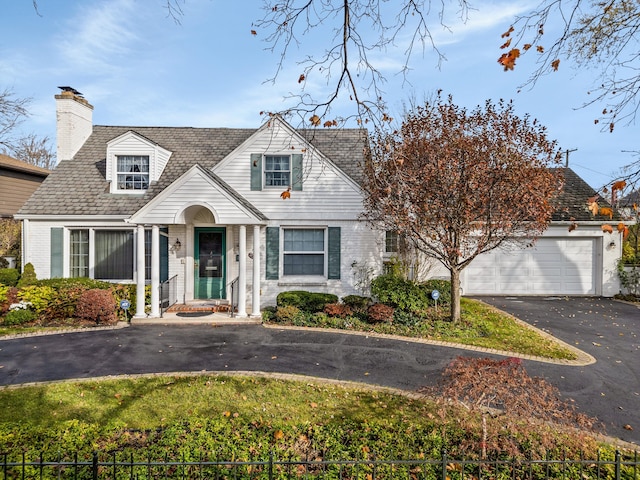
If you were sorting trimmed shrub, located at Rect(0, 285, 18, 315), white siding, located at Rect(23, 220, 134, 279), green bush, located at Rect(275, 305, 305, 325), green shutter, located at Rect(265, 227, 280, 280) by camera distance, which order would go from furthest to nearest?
white siding, located at Rect(23, 220, 134, 279) → green shutter, located at Rect(265, 227, 280, 280) → green bush, located at Rect(275, 305, 305, 325) → trimmed shrub, located at Rect(0, 285, 18, 315)

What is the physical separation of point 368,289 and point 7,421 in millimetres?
10496

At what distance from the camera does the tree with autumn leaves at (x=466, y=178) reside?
10133 mm

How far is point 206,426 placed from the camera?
5.30 m

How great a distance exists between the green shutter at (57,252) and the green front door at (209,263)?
5061 mm

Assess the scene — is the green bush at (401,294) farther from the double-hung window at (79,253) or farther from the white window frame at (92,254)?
the double-hung window at (79,253)

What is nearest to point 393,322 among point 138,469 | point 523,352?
point 523,352

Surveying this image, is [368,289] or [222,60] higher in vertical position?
[222,60]

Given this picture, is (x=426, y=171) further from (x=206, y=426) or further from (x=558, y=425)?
(x=206, y=426)

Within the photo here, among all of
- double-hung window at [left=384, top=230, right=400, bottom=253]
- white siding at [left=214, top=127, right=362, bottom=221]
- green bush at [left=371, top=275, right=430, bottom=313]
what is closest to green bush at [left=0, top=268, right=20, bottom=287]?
white siding at [left=214, top=127, right=362, bottom=221]

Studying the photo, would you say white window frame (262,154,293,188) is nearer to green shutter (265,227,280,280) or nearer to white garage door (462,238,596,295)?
green shutter (265,227,280,280)

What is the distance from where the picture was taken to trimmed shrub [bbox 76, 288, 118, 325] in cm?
1148

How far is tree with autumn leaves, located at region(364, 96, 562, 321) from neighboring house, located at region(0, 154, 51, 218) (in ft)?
72.1

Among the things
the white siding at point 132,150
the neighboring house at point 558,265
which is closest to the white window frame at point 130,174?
the white siding at point 132,150

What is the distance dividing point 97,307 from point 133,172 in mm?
5772
